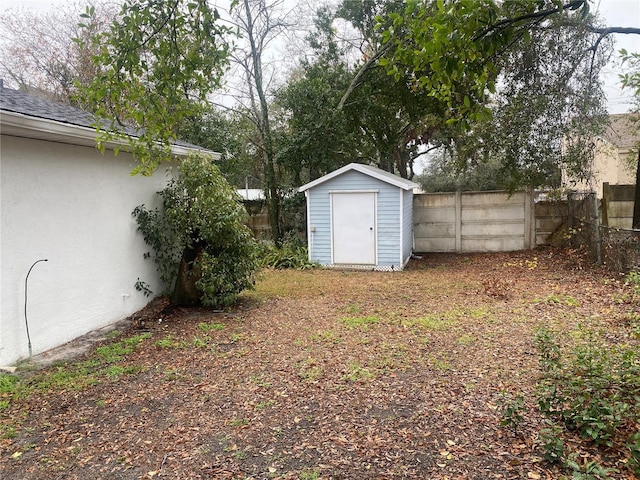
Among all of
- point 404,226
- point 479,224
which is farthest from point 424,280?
point 479,224

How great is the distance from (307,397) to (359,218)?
687 centimetres

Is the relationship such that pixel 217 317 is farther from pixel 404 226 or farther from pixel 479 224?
pixel 479 224

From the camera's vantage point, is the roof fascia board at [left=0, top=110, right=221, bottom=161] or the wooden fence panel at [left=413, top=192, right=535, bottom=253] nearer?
the roof fascia board at [left=0, top=110, right=221, bottom=161]

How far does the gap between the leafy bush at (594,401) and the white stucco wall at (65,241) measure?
4.84 m

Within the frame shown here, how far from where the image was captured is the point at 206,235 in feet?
20.5

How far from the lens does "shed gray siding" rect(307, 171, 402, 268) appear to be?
982cm

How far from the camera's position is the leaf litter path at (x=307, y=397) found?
2.66 metres

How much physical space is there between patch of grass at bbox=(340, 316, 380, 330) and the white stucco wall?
126 inches

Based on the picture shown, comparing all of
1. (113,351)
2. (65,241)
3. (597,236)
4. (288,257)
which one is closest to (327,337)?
(113,351)

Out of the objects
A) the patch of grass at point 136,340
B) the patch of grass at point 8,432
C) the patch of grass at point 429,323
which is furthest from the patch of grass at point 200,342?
the patch of grass at point 429,323

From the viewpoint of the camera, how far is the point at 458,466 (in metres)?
2.54

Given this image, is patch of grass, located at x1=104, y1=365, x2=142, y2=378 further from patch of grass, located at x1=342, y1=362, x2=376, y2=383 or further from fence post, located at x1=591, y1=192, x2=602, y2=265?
fence post, located at x1=591, y1=192, x2=602, y2=265

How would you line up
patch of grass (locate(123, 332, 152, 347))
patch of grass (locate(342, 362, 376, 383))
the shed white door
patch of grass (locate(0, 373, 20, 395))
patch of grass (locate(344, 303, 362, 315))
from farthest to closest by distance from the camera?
the shed white door → patch of grass (locate(344, 303, 362, 315)) → patch of grass (locate(123, 332, 152, 347)) → patch of grass (locate(342, 362, 376, 383)) → patch of grass (locate(0, 373, 20, 395))

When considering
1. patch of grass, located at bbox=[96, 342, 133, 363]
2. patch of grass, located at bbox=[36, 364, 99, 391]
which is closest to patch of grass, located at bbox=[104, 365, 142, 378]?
patch of grass, located at bbox=[36, 364, 99, 391]
